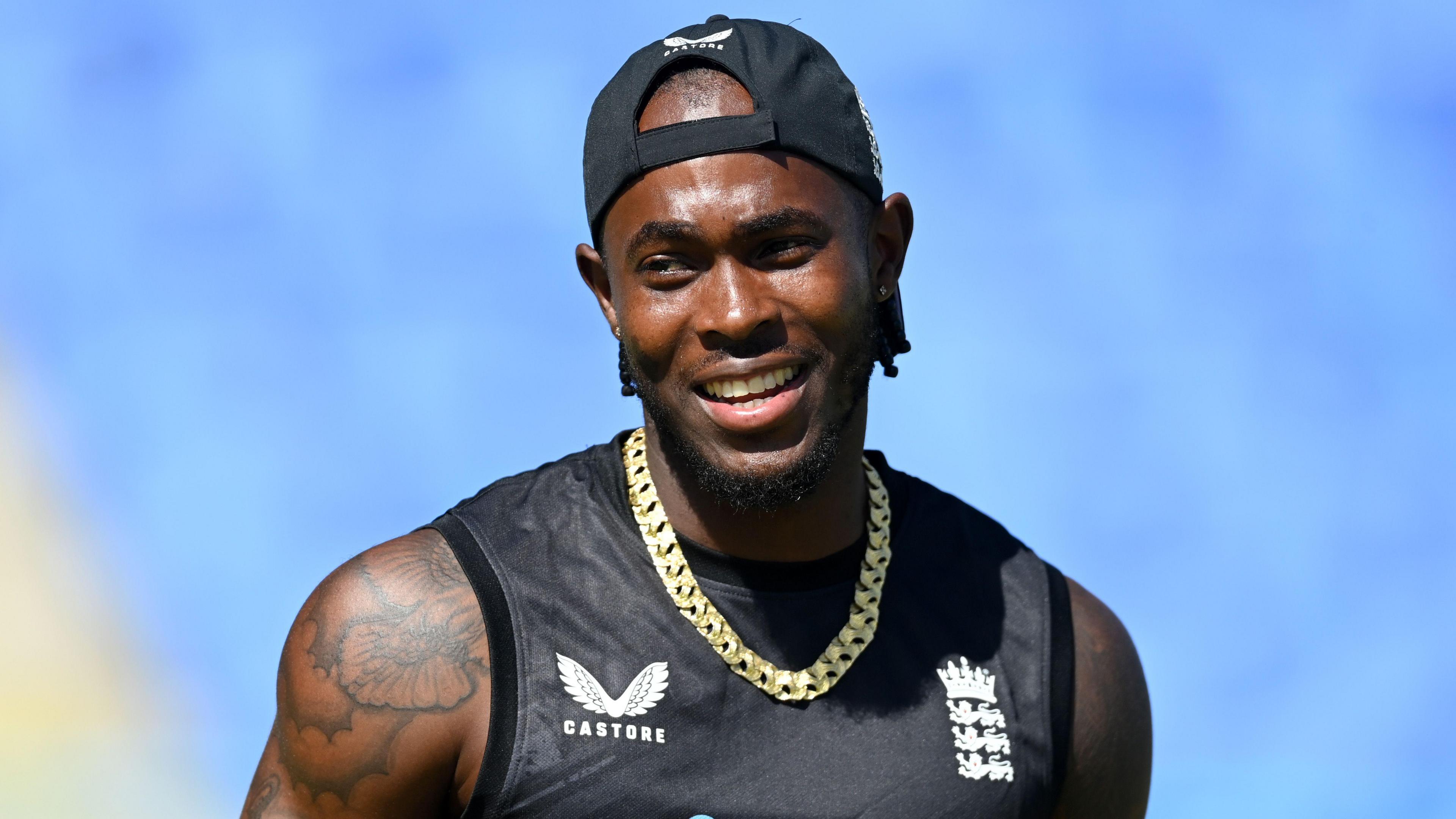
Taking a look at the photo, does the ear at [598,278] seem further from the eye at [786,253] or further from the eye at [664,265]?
the eye at [786,253]

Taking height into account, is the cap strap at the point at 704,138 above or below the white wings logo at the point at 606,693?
above

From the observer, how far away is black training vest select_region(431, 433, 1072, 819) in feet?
13.2

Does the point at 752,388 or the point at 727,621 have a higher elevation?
the point at 752,388

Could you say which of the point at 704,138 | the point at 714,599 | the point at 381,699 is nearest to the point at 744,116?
the point at 704,138

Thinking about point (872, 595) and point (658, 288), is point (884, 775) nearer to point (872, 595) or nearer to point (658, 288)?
point (872, 595)

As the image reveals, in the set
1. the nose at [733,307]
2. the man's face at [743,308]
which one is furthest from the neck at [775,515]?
the nose at [733,307]

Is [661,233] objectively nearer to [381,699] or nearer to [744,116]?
[744,116]

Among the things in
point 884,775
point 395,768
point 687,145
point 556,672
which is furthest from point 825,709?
point 687,145

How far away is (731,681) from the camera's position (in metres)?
4.19

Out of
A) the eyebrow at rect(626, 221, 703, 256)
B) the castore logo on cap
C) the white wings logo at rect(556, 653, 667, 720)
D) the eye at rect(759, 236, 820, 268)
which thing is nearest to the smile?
the eye at rect(759, 236, 820, 268)

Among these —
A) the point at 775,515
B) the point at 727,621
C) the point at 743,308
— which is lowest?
the point at 727,621

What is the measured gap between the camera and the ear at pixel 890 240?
445cm

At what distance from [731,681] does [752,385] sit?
704 millimetres

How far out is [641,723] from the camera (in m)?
4.07
